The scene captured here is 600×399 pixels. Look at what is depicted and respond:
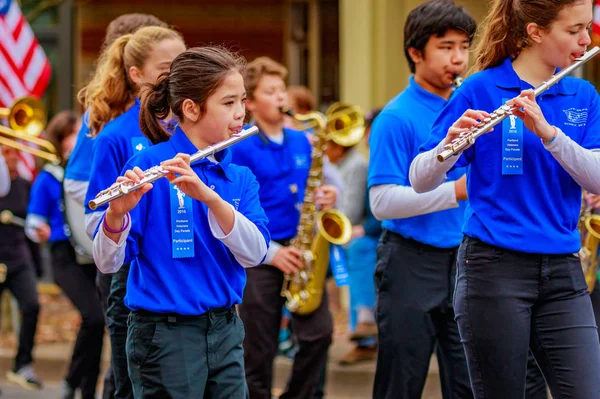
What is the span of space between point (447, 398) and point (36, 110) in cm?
310

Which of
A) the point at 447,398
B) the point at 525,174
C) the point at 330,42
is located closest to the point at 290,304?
the point at 447,398

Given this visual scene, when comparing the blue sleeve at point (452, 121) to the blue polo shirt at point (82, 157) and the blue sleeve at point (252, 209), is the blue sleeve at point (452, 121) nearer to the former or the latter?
the blue sleeve at point (252, 209)

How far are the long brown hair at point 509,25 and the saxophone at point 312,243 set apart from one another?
2146mm

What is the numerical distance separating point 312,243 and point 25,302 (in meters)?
3.03

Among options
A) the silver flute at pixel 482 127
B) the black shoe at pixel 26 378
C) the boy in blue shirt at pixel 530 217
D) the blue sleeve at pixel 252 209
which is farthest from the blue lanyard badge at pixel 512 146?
the black shoe at pixel 26 378

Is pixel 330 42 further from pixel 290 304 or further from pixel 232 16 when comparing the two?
pixel 290 304

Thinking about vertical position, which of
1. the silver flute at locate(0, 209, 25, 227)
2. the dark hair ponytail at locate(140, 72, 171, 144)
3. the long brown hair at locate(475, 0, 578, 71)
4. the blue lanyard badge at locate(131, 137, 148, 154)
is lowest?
the silver flute at locate(0, 209, 25, 227)

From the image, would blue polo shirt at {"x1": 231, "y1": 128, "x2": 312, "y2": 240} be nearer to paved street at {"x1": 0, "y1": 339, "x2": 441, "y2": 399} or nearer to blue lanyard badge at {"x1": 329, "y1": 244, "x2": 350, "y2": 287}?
blue lanyard badge at {"x1": 329, "y1": 244, "x2": 350, "y2": 287}

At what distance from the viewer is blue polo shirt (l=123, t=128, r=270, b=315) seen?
12.1 ft

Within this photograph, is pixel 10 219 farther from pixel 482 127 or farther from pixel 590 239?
pixel 482 127

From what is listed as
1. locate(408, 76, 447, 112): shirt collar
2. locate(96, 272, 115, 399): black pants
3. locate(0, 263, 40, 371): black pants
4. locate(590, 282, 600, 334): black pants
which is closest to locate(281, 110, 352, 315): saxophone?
locate(96, 272, 115, 399): black pants

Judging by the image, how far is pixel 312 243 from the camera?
5992 mm

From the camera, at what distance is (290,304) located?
18.9 feet

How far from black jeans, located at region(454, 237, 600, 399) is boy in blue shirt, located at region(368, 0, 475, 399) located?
92cm
